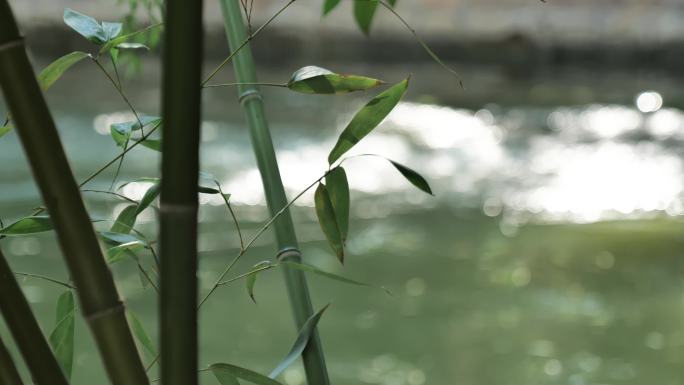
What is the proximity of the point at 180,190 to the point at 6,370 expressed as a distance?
0.19 m

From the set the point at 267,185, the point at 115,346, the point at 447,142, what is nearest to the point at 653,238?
the point at 447,142

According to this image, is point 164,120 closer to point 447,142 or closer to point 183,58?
point 183,58

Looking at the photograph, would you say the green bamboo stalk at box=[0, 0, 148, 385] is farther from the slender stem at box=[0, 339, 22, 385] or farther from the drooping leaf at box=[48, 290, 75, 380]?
the drooping leaf at box=[48, 290, 75, 380]

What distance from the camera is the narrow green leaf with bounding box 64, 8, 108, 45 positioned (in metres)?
0.70

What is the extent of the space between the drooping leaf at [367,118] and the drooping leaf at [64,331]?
0.78 feet

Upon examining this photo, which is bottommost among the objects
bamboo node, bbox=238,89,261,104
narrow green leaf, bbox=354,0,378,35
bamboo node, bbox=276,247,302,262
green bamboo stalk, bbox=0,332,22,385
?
green bamboo stalk, bbox=0,332,22,385

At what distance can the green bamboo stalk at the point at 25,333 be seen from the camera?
1.65 ft

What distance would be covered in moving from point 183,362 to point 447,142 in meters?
3.20

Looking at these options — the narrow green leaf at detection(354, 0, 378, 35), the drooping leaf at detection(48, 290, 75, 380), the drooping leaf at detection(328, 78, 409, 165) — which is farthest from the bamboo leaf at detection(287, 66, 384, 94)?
the drooping leaf at detection(48, 290, 75, 380)

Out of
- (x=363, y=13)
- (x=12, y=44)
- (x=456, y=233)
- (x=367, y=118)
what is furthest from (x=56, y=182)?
(x=456, y=233)

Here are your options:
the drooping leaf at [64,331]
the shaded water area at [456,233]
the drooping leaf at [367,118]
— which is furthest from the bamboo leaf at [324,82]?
the shaded water area at [456,233]

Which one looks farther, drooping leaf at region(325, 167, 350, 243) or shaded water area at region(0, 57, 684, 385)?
shaded water area at region(0, 57, 684, 385)

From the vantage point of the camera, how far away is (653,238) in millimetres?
2742

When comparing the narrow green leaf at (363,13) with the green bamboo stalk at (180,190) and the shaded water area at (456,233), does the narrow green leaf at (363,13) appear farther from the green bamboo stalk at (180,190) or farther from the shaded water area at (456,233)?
the shaded water area at (456,233)
